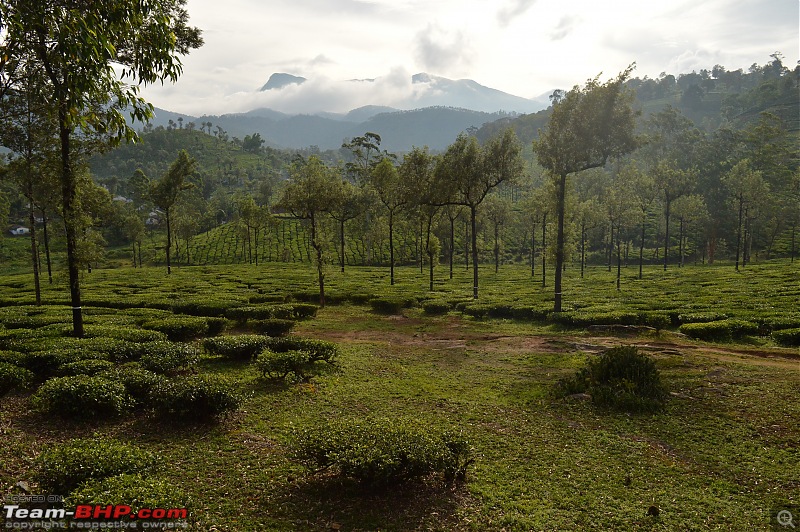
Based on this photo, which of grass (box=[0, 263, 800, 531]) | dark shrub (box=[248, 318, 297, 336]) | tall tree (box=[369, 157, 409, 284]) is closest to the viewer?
grass (box=[0, 263, 800, 531])

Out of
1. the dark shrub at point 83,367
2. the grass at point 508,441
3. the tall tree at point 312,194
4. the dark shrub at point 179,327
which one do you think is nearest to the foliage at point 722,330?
the grass at point 508,441

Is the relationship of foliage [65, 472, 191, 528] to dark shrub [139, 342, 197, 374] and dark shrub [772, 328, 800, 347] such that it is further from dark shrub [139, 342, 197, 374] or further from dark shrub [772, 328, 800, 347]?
dark shrub [772, 328, 800, 347]

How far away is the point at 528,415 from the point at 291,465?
653 cm

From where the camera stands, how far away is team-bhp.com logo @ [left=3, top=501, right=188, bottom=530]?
596 centimetres

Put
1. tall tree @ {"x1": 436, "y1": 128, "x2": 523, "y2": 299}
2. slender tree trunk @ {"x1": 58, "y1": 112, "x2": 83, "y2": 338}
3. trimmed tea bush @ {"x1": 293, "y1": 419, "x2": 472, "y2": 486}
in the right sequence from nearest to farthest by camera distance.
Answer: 1. trimmed tea bush @ {"x1": 293, "y1": 419, "x2": 472, "y2": 486}
2. slender tree trunk @ {"x1": 58, "y1": 112, "x2": 83, "y2": 338}
3. tall tree @ {"x1": 436, "y1": 128, "x2": 523, "y2": 299}

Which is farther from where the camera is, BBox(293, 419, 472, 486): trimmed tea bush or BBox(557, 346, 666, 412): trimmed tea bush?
BBox(557, 346, 666, 412): trimmed tea bush

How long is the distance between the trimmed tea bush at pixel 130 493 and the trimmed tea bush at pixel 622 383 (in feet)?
35.4

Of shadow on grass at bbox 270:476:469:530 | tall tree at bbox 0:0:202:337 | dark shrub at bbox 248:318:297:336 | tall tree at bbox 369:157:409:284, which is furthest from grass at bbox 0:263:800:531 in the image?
tall tree at bbox 369:157:409:284

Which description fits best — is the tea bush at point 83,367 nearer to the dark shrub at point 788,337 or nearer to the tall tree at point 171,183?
the dark shrub at point 788,337

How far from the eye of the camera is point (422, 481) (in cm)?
834

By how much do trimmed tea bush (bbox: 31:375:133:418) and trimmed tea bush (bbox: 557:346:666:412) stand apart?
12.2m

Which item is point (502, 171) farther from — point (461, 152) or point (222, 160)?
point (222, 160)

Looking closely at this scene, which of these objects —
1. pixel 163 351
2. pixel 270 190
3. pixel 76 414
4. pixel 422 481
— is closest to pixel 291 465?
pixel 422 481

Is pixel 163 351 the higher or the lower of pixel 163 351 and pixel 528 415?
the higher
